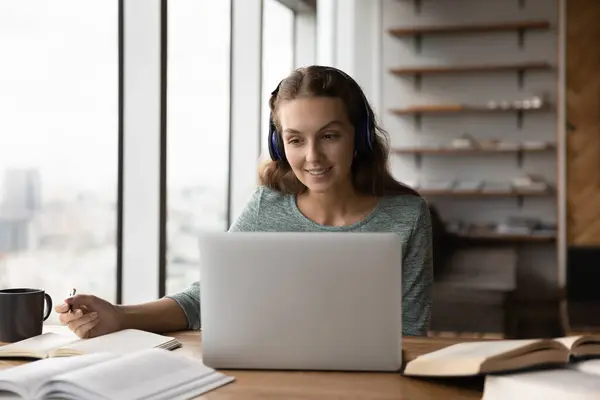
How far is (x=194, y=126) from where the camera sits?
12.0 feet

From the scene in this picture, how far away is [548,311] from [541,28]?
1998 mm

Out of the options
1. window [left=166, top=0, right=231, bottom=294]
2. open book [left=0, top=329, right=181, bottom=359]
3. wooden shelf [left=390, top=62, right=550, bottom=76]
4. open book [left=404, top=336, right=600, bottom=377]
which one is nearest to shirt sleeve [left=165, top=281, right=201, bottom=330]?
open book [left=0, top=329, right=181, bottom=359]

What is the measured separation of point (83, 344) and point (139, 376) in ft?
1.02

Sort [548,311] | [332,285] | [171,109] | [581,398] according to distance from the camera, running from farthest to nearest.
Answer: [548,311] < [171,109] < [332,285] < [581,398]

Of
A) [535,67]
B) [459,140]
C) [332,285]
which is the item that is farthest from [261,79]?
[332,285]

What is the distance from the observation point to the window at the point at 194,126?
11.3ft

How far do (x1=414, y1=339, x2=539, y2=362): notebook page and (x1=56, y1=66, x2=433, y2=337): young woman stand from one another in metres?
0.53

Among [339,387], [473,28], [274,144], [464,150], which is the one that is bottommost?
[339,387]

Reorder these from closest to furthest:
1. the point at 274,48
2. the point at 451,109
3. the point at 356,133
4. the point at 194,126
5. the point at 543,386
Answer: the point at 543,386 → the point at 356,133 → the point at 194,126 → the point at 274,48 → the point at 451,109

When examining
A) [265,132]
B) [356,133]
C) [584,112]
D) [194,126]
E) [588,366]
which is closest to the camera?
[588,366]

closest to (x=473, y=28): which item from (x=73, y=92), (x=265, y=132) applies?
(x=265, y=132)

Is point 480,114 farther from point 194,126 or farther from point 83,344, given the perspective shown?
point 83,344

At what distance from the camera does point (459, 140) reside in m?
5.44

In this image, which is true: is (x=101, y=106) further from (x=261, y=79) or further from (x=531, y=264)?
(x=531, y=264)
